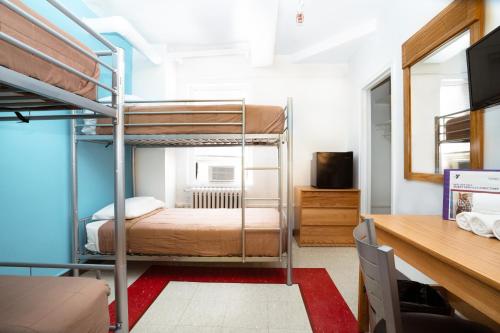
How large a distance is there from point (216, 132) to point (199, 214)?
1081 millimetres

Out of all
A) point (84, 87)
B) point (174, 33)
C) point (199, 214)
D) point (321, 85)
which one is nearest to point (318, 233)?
point (199, 214)

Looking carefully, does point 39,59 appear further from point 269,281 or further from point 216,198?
point 216,198

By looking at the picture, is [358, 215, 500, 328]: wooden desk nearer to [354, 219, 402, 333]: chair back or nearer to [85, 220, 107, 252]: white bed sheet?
[354, 219, 402, 333]: chair back

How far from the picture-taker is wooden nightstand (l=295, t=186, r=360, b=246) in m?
3.07

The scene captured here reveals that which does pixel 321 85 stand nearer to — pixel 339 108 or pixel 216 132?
pixel 339 108

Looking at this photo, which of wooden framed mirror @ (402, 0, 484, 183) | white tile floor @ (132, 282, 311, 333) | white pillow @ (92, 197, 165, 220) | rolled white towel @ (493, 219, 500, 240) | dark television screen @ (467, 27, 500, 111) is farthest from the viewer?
white pillow @ (92, 197, 165, 220)

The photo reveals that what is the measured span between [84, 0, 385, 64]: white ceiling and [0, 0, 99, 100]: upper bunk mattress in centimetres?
180

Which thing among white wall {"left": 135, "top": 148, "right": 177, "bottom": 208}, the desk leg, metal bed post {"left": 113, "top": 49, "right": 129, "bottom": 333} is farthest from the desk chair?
white wall {"left": 135, "top": 148, "right": 177, "bottom": 208}

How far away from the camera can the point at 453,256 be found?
0.85m

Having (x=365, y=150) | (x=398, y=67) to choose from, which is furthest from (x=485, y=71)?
(x=365, y=150)

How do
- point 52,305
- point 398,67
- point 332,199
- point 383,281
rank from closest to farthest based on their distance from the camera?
point 383,281
point 52,305
point 398,67
point 332,199

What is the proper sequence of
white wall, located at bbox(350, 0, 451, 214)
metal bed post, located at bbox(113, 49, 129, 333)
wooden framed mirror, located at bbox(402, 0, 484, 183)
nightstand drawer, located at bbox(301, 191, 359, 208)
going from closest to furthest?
1. metal bed post, located at bbox(113, 49, 129, 333)
2. wooden framed mirror, located at bbox(402, 0, 484, 183)
3. white wall, located at bbox(350, 0, 451, 214)
4. nightstand drawer, located at bbox(301, 191, 359, 208)

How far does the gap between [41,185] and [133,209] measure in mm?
801

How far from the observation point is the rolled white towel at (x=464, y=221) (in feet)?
3.88
